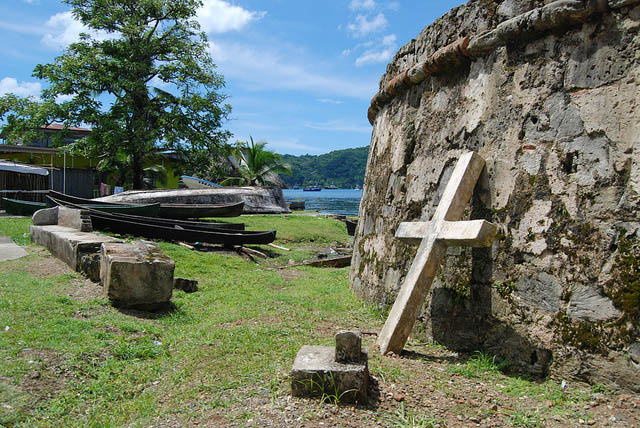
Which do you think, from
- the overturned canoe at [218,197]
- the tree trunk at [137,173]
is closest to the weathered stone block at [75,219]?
the overturned canoe at [218,197]

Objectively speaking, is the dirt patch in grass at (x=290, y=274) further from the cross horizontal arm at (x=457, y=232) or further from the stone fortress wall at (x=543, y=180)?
the cross horizontal arm at (x=457, y=232)

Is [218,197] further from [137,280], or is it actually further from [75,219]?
[137,280]

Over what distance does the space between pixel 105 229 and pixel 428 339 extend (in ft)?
27.8

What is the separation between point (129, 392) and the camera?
3.30m

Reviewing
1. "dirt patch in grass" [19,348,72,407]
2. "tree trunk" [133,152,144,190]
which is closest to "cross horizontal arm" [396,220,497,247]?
"dirt patch in grass" [19,348,72,407]

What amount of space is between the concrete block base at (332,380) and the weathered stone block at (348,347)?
0.11ft

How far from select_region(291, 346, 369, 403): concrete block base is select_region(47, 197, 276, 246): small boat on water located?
836cm

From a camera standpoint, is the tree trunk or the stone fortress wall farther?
the tree trunk

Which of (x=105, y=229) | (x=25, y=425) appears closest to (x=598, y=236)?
(x=25, y=425)

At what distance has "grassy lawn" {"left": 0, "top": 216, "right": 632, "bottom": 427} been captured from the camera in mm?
2797

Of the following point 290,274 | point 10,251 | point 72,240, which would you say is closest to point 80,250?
point 72,240

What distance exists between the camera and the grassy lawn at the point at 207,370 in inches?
110

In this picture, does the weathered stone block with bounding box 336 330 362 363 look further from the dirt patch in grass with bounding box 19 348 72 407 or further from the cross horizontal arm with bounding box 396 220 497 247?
the dirt patch in grass with bounding box 19 348 72 407

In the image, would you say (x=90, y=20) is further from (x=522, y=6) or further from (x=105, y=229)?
(x=522, y=6)
